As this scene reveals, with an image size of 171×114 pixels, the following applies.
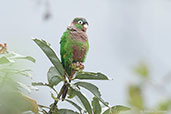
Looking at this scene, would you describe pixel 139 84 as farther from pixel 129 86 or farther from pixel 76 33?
pixel 76 33

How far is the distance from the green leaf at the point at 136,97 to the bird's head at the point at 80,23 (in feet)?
3.42

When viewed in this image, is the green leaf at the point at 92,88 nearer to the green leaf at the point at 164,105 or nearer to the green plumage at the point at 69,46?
the green plumage at the point at 69,46

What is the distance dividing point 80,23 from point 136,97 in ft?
3.57

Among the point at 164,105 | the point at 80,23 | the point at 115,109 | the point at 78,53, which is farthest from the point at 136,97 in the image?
the point at 80,23

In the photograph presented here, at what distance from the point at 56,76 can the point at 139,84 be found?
25.8 inches

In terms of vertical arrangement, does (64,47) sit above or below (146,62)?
above

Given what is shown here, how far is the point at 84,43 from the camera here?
128 centimetres

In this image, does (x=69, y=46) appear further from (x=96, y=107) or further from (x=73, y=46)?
(x=96, y=107)

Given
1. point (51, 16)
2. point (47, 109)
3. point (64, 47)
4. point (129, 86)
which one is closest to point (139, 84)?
point (129, 86)

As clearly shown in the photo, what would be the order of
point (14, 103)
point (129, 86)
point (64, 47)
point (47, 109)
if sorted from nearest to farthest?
point (129, 86), point (14, 103), point (47, 109), point (64, 47)

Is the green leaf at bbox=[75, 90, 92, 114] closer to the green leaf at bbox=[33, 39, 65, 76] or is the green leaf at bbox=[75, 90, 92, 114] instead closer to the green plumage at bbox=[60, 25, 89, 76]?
the green leaf at bbox=[33, 39, 65, 76]

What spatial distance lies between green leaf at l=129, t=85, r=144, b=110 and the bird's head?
1042mm

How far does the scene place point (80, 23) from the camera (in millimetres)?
1393

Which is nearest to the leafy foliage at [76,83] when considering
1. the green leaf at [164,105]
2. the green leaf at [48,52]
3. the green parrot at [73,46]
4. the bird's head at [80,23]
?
the green leaf at [48,52]
